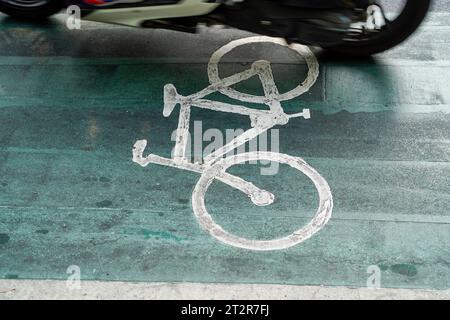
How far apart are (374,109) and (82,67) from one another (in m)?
2.50

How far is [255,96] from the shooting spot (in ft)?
18.4

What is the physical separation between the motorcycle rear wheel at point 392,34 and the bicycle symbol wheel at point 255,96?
8.4 inches

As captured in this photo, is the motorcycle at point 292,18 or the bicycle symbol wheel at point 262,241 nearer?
the bicycle symbol wheel at point 262,241

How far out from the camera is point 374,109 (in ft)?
17.8

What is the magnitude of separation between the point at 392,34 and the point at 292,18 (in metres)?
0.88

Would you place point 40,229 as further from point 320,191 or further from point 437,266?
point 437,266

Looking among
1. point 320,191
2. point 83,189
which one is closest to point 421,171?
point 320,191

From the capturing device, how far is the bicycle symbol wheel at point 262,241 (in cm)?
429

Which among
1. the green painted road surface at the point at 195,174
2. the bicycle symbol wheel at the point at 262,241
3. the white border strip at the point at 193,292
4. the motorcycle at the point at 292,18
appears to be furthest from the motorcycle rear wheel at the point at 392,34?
the white border strip at the point at 193,292

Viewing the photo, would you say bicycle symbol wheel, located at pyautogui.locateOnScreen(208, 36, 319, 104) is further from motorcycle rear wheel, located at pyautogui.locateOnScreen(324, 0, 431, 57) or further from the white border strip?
the white border strip

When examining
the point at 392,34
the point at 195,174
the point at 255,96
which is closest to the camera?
the point at 195,174

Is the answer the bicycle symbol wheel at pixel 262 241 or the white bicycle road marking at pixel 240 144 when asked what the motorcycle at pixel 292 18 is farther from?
the bicycle symbol wheel at pixel 262 241

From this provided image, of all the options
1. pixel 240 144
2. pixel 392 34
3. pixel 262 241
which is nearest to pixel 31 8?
pixel 240 144

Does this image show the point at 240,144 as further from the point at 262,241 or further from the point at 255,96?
the point at 262,241
